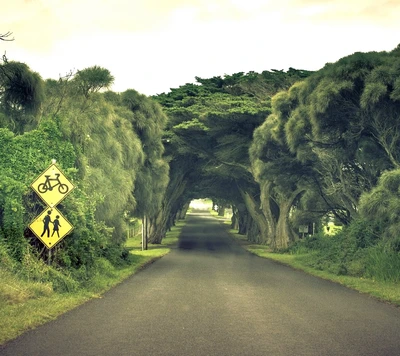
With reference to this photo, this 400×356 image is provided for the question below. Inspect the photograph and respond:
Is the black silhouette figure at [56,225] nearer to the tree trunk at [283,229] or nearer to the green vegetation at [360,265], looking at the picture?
the green vegetation at [360,265]

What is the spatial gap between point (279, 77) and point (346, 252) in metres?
14.0

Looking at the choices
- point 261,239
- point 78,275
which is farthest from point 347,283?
point 261,239

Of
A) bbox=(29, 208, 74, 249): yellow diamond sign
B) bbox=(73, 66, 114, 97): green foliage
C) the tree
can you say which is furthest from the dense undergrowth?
the tree

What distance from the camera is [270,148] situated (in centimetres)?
2867

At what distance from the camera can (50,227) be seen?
43.1 ft

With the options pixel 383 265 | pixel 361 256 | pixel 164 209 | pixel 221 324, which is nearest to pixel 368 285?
pixel 383 265

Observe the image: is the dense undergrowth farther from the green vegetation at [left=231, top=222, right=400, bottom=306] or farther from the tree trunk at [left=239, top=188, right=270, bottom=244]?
the tree trunk at [left=239, top=188, right=270, bottom=244]

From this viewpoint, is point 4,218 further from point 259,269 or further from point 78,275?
point 259,269

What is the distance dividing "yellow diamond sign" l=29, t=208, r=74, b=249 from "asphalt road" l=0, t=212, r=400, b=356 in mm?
1821

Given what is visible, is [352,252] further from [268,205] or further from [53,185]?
[268,205]

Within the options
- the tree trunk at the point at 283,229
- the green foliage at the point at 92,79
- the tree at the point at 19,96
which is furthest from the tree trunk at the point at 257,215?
the tree at the point at 19,96

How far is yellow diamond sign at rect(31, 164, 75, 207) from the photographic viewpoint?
13.2 meters

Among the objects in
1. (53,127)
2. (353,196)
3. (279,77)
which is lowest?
(353,196)

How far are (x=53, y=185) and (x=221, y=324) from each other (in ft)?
19.1
